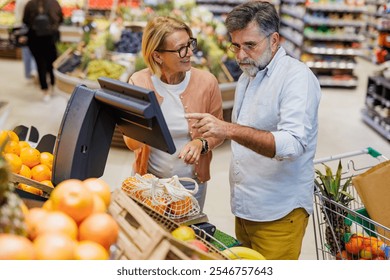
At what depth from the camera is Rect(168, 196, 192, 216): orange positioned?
2086 millimetres

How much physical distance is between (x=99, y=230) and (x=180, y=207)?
0.78m

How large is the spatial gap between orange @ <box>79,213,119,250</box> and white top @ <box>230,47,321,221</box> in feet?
3.00

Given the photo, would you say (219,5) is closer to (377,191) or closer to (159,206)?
(377,191)

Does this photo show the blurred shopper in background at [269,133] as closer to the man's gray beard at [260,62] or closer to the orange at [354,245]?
the man's gray beard at [260,62]

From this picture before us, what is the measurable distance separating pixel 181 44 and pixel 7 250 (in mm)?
1654

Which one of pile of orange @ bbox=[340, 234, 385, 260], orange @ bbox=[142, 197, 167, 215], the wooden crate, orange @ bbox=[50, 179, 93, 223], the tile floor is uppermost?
orange @ bbox=[50, 179, 93, 223]

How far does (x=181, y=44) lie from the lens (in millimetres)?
2615

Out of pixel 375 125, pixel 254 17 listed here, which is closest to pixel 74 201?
pixel 254 17

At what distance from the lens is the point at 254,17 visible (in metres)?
2.18

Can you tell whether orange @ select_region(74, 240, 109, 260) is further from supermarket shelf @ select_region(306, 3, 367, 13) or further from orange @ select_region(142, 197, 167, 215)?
supermarket shelf @ select_region(306, 3, 367, 13)

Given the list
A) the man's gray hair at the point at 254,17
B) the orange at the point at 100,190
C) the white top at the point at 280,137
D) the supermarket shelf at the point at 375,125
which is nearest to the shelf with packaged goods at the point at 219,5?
the supermarket shelf at the point at 375,125

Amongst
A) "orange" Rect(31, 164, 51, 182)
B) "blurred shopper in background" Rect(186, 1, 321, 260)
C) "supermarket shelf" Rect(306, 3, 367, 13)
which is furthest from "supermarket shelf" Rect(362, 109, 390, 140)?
"orange" Rect(31, 164, 51, 182)

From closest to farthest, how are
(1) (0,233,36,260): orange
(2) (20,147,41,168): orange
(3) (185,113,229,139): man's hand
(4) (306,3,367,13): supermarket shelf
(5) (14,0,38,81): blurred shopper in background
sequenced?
(1) (0,233,36,260): orange < (3) (185,113,229,139): man's hand < (2) (20,147,41,168): orange < (5) (14,0,38,81): blurred shopper in background < (4) (306,3,367,13): supermarket shelf
